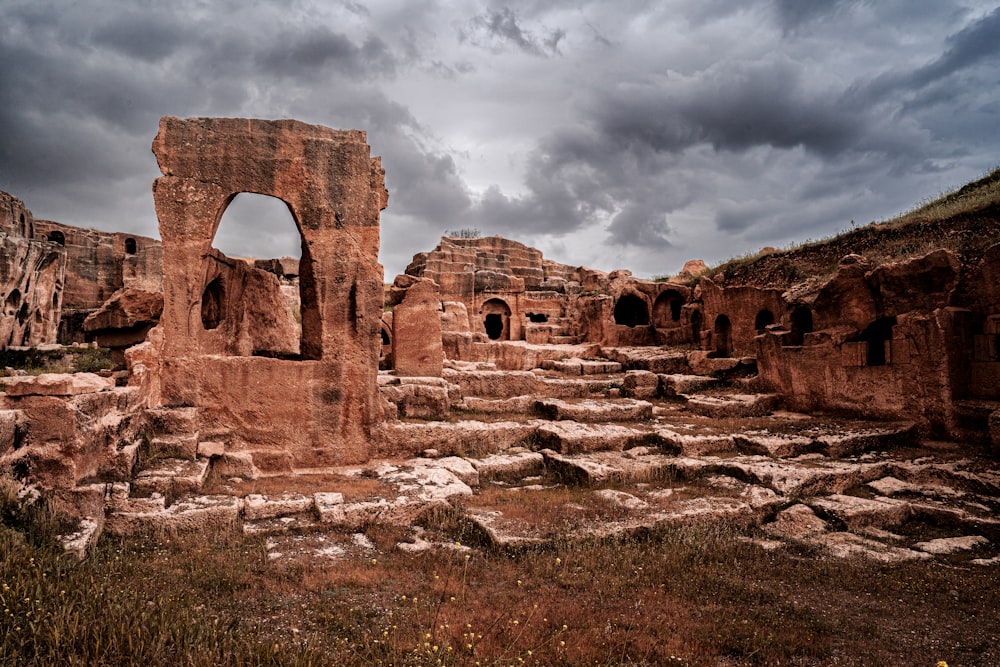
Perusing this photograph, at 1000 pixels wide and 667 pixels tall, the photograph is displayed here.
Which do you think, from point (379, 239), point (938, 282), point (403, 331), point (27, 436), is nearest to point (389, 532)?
point (27, 436)

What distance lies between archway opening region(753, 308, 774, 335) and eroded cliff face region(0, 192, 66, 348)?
22.0 m

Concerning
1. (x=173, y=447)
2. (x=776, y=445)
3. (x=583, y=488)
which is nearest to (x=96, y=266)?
(x=173, y=447)

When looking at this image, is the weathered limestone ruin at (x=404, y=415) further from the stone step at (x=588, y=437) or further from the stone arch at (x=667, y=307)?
the stone arch at (x=667, y=307)

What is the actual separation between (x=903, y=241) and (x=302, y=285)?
15.3m

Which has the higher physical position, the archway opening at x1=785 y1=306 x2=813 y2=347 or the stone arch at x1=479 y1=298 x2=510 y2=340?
the stone arch at x1=479 y1=298 x2=510 y2=340

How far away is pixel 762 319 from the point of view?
1545 cm

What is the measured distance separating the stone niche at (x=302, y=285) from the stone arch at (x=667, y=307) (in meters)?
17.2

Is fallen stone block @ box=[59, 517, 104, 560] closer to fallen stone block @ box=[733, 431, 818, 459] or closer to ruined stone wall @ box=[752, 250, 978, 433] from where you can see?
fallen stone block @ box=[733, 431, 818, 459]

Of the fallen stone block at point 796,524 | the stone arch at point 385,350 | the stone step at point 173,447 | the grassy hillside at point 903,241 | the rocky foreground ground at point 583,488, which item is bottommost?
the fallen stone block at point 796,524

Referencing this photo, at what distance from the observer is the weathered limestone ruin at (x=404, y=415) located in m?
4.64

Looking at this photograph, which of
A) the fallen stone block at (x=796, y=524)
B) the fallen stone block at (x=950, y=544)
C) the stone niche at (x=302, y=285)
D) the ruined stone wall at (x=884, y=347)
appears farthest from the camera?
the ruined stone wall at (x=884, y=347)

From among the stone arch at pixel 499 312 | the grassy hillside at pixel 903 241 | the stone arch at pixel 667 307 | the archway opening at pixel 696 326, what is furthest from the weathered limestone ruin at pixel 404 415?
the stone arch at pixel 499 312

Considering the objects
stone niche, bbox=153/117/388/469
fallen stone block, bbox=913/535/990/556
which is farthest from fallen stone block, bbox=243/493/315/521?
fallen stone block, bbox=913/535/990/556

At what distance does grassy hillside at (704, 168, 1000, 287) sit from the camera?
12000mm
